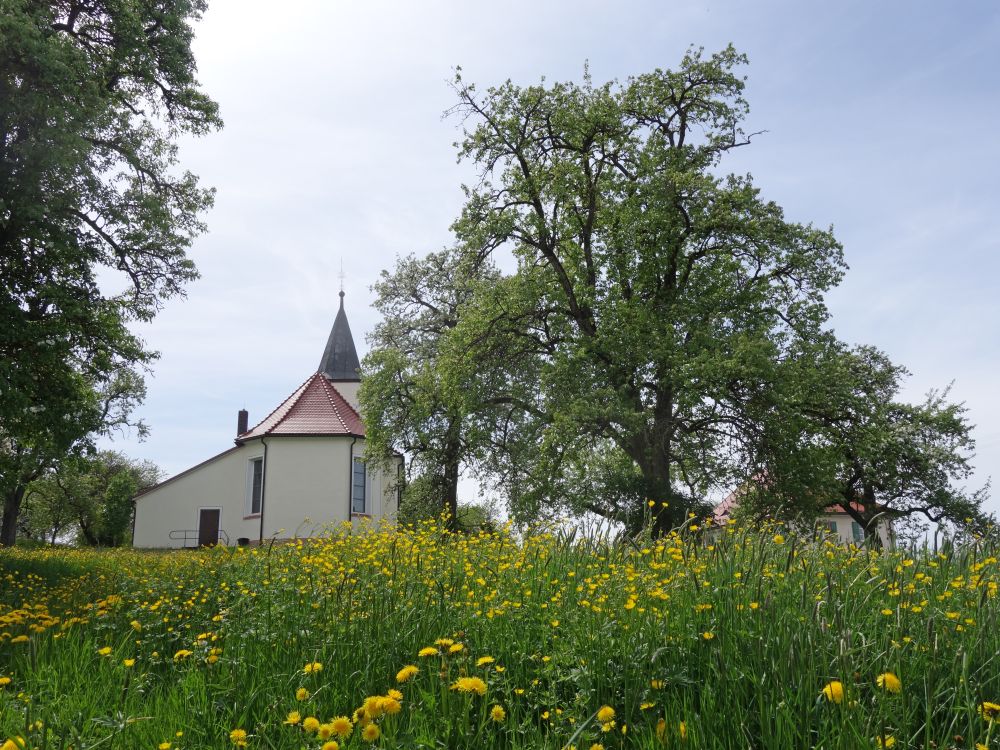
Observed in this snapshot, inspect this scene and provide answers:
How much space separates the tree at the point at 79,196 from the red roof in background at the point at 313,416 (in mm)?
16857

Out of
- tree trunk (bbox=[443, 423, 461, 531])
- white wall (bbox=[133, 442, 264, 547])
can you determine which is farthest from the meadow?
white wall (bbox=[133, 442, 264, 547])

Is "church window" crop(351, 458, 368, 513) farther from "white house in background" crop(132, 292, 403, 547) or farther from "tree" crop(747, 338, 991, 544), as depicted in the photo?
"tree" crop(747, 338, 991, 544)

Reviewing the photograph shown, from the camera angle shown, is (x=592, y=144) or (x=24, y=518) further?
(x=24, y=518)

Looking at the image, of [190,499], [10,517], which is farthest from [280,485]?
[10,517]

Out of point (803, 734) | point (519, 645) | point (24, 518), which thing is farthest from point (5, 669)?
point (24, 518)

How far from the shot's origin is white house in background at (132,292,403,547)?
33.8 m

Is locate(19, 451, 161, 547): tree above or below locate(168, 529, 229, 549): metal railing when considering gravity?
above

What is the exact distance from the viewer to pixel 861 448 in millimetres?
20906

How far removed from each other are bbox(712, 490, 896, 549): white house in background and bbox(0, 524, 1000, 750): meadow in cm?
39

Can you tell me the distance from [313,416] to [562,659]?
108 feet

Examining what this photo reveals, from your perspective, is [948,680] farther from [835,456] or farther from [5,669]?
[835,456]

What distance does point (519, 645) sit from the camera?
4.56 meters

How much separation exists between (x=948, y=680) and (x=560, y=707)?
2013 mm

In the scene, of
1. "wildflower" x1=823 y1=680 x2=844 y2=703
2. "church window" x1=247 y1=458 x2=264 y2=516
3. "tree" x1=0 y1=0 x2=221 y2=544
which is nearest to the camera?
"wildflower" x1=823 y1=680 x2=844 y2=703
